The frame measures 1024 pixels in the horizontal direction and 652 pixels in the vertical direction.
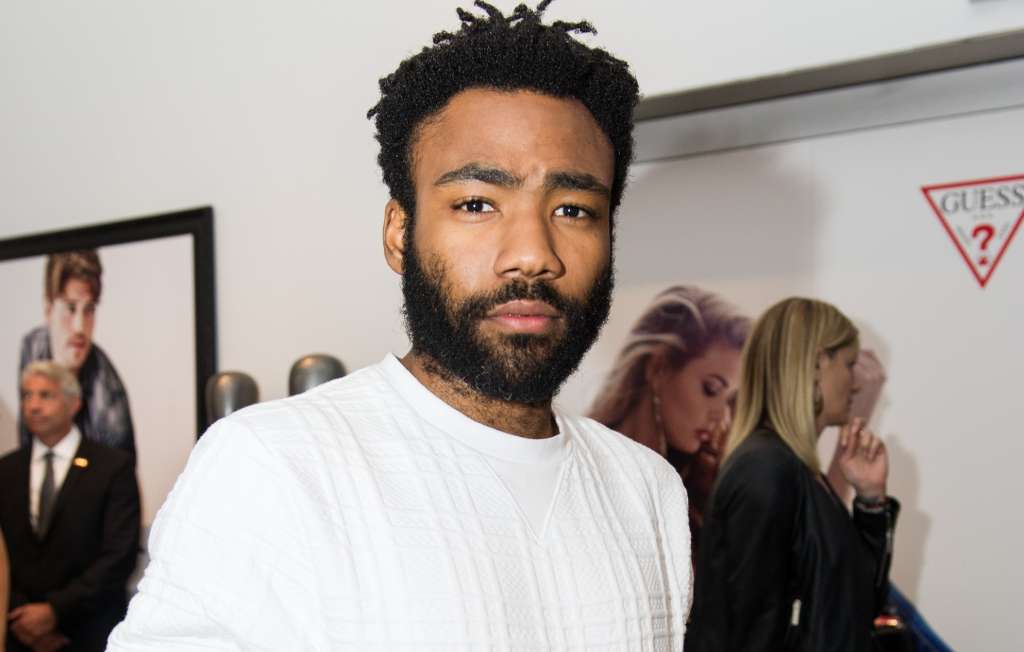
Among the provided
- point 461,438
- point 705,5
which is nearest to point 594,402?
point 705,5

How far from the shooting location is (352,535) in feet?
3.16

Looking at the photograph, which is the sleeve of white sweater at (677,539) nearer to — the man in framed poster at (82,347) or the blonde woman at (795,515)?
the blonde woman at (795,515)

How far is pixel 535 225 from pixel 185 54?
6.15ft

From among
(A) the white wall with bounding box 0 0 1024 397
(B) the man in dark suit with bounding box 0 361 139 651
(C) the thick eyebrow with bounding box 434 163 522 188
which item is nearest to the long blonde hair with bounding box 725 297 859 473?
(A) the white wall with bounding box 0 0 1024 397

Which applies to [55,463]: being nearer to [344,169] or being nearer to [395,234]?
[344,169]

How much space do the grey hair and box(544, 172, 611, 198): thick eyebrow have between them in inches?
79.1

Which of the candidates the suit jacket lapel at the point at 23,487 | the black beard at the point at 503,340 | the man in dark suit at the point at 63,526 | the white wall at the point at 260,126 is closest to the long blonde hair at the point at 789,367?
the white wall at the point at 260,126

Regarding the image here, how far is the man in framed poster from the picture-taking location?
104 inches

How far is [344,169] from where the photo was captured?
239 centimetres

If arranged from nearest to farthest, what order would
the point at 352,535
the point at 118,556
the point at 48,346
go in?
the point at 352,535 → the point at 118,556 → the point at 48,346

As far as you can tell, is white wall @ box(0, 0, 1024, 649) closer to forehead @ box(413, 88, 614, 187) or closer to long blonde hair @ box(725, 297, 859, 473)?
long blonde hair @ box(725, 297, 859, 473)

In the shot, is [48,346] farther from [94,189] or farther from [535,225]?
[535,225]

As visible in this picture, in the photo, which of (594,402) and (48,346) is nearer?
(594,402)

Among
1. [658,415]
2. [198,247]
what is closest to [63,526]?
[198,247]
